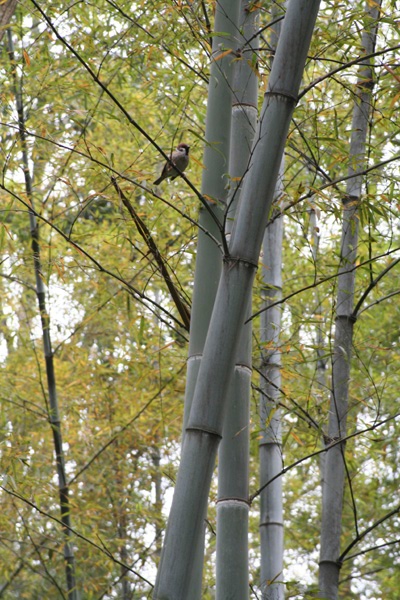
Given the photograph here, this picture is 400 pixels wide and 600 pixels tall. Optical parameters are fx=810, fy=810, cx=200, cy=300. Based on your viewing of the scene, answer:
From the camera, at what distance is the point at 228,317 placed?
1.58 metres

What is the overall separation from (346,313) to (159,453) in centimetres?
325

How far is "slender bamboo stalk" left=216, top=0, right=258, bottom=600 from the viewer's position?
5.53 ft

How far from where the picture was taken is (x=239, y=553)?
1.70 m

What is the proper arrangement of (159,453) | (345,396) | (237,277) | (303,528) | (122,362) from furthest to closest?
(303,528) → (159,453) → (122,362) → (345,396) → (237,277)

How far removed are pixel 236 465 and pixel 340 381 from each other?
2.37 ft

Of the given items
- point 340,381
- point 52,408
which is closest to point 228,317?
point 340,381

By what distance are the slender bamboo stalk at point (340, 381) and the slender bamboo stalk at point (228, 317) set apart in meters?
0.55

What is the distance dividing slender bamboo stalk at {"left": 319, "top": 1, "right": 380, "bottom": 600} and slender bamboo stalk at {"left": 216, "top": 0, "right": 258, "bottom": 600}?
35cm

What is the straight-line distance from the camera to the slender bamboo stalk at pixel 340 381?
222cm

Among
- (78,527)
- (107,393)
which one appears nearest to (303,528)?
(107,393)

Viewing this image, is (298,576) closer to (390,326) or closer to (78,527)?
(390,326)

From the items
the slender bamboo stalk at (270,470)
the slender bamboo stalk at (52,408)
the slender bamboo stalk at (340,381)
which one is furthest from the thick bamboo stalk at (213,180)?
the slender bamboo stalk at (52,408)

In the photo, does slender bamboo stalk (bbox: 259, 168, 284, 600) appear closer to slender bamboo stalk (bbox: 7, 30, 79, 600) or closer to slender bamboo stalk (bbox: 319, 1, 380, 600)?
slender bamboo stalk (bbox: 319, 1, 380, 600)

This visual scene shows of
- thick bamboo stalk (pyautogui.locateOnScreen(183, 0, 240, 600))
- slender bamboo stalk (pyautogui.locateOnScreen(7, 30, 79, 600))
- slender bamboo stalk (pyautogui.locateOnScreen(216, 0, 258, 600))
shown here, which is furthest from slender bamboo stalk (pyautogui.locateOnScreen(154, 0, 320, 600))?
slender bamboo stalk (pyautogui.locateOnScreen(7, 30, 79, 600))
